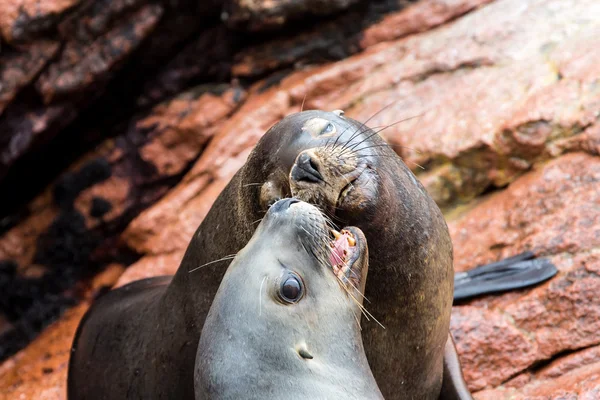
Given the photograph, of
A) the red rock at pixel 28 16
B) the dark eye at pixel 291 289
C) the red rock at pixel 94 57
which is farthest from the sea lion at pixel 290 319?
the red rock at pixel 94 57

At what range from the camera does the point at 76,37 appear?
318 inches

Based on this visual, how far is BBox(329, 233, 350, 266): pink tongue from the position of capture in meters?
3.76

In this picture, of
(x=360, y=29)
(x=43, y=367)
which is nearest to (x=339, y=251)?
(x=43, y=367)

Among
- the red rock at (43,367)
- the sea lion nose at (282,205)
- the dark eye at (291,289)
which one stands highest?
the sea lion nose at (282,205)

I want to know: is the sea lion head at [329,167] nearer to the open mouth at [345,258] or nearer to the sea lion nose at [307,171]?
the sea lion nose at [307,171]

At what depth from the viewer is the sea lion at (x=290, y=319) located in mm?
3320

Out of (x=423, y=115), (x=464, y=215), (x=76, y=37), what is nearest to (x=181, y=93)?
(x=76, y=37)

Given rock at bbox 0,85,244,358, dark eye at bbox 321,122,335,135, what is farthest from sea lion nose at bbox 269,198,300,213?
rock at bbox 0,85,244,358

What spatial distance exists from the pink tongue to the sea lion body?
25 cm

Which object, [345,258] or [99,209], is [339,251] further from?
[99,209]

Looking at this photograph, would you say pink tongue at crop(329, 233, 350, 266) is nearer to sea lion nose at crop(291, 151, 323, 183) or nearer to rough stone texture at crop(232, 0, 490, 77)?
sea lion nose at crop(291, 151, 323, 183)

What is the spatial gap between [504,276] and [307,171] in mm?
2493

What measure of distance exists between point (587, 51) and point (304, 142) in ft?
13.1

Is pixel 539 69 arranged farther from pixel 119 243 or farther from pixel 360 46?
pixel 119 243
